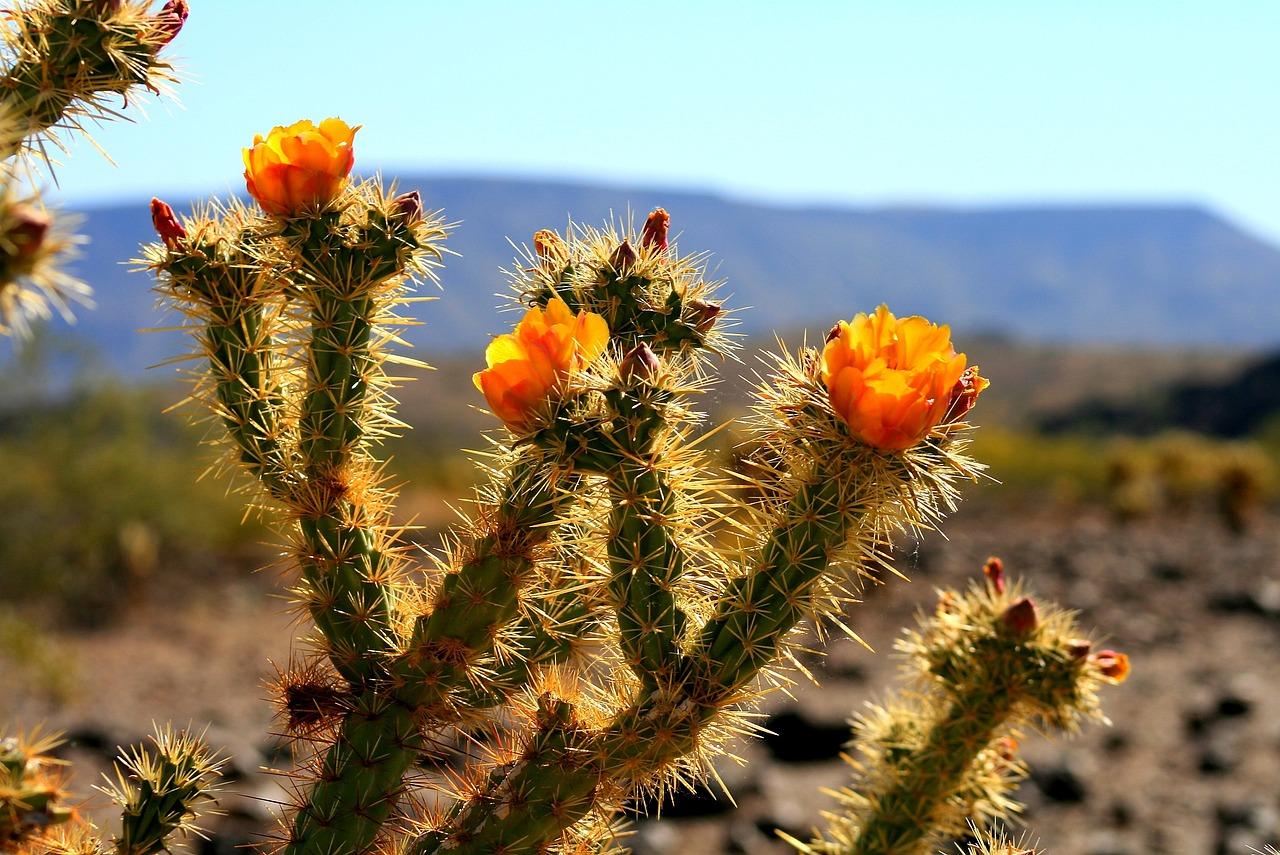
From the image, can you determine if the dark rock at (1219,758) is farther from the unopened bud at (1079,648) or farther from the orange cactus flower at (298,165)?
the orange cactus flower at (298,165)

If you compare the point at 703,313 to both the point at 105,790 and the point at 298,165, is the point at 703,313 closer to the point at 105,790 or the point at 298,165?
the point at 298,165

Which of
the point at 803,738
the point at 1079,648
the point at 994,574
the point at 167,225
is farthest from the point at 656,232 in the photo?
the point at 803,738

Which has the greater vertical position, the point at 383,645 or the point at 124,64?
the point at 124,64

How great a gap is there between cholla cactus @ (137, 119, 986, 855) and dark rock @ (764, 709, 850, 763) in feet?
21.8

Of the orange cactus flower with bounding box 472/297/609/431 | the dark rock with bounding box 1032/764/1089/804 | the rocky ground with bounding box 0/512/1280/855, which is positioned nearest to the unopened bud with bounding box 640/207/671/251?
the orange cactus flower with bounding box 472/297/609/431

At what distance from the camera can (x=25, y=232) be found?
1.31 meters

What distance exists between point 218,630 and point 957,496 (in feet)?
40.0

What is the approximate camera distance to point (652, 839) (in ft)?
23.1

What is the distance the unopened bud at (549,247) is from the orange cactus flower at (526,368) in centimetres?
35

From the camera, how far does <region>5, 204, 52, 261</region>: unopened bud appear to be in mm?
1306

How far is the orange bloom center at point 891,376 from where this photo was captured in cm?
→ 178

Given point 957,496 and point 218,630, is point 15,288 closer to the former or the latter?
point 957,496

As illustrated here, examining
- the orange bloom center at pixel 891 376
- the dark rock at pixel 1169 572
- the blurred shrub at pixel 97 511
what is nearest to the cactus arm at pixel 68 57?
the orange bloom center at pixel 891 376

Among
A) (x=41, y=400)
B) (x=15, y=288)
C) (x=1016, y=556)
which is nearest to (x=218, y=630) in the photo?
(x=41, y=400)
